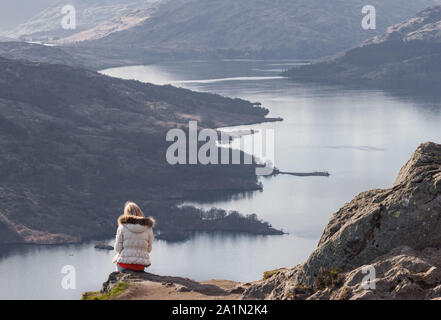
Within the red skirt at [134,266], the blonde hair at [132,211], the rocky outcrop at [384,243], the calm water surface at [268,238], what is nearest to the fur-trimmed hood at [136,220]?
the blonde hair at [132,211]

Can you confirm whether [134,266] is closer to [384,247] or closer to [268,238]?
[384,247]

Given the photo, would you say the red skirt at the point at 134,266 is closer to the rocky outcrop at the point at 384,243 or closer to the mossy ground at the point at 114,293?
the mossy ground at the point at 114,293

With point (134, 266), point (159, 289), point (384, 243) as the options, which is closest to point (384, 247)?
point (384, 243)

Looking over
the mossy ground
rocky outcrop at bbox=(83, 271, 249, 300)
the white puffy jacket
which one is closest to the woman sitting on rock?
the white puffy jacket

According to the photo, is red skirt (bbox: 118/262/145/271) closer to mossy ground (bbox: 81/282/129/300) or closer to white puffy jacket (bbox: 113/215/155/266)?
white puffy jacket (bbox: 113/215/155/266)

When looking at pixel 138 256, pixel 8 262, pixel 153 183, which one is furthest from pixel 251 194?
pixel 138 256

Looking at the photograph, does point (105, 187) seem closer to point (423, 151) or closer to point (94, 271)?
point (94, 271)
